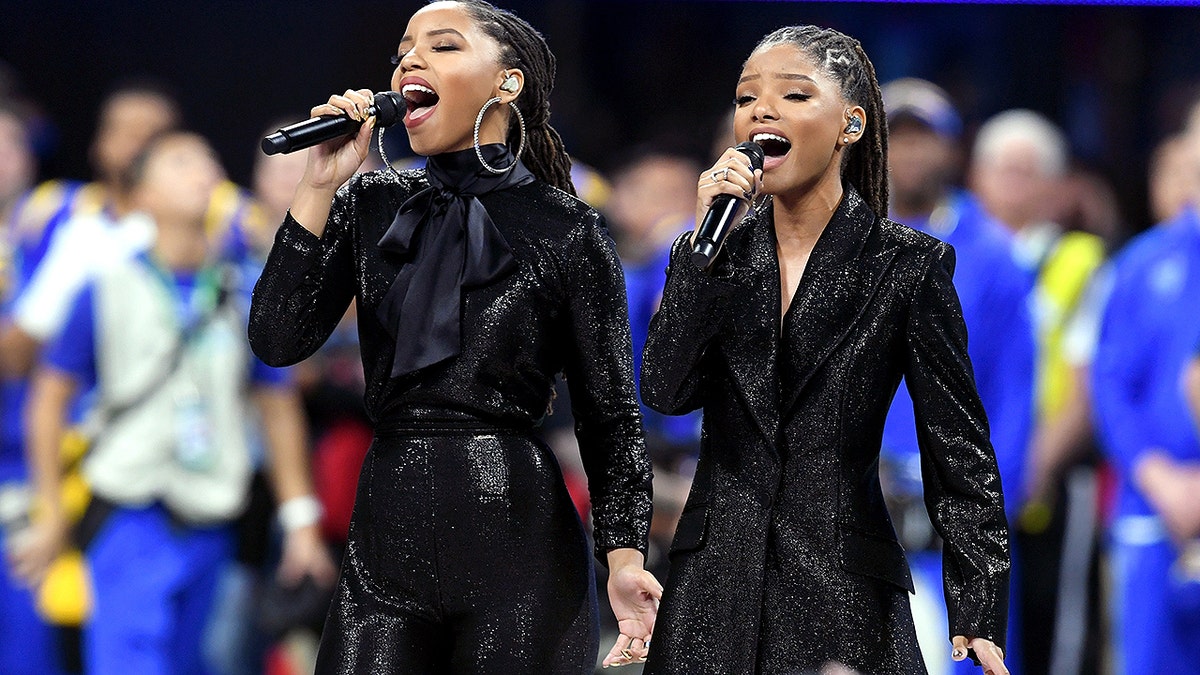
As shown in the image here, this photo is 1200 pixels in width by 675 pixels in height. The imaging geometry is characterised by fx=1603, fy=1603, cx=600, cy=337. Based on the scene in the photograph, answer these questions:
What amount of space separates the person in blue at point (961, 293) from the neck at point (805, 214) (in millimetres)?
2635

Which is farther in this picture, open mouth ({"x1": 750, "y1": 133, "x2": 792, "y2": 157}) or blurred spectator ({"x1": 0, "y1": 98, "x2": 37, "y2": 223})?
blurred spectator ({"x1": 0, "y1": 98, "x2": 37, "y2": 223})

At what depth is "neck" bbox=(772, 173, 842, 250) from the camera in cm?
241

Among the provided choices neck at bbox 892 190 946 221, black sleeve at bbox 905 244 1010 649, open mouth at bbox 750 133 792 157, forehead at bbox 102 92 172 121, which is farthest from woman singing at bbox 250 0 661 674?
forehead at bbox 102 92 172 121

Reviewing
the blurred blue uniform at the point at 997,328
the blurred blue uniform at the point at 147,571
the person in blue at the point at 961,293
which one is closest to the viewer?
the person in blue at the point at 961,293

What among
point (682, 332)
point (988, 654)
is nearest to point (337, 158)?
point (682, 332)

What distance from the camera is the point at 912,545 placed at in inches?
195

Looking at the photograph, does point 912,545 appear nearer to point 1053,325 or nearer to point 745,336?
point 1053,325

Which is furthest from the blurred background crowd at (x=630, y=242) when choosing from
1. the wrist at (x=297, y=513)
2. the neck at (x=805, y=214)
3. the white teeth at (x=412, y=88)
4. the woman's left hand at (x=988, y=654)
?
the woman's left hand at (x=988, y=654)

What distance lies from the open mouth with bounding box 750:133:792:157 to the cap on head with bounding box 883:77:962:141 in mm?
2773

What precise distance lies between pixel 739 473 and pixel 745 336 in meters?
0.20

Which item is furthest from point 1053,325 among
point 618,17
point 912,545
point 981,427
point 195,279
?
point 981,427

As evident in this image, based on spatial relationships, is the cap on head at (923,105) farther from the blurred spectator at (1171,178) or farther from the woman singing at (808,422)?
the woman singing at (808,422)

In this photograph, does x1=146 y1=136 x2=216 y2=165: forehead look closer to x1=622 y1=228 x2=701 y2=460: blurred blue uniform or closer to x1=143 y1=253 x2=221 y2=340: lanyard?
x1=143 y1=253 x2=221 y2=340: lanyard

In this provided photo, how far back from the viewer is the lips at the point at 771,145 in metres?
2.36
